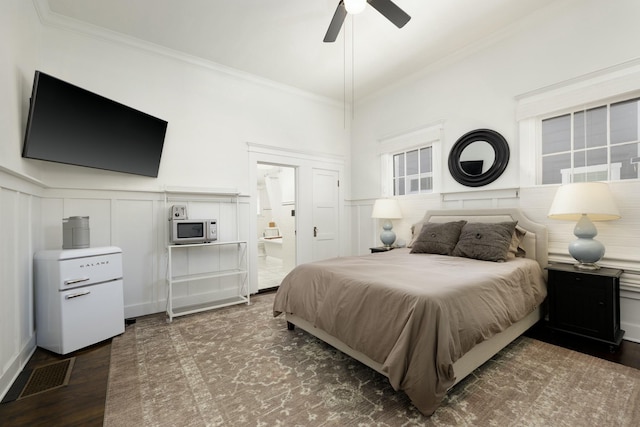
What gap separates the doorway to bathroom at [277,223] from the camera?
5047 mm

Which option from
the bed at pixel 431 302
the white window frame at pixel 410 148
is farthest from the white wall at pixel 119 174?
the bed at pixel 431 302

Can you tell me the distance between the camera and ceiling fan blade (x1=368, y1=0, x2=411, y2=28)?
2.27 meters

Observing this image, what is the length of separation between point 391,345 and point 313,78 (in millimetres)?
3842

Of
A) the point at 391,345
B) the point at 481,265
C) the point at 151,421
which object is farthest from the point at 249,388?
the point at 481,265

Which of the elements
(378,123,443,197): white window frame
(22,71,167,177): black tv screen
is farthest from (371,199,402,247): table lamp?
(22,71,167,177): black tv screen

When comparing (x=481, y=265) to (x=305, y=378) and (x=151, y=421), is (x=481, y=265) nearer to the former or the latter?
(x=305, y=378)

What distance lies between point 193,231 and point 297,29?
2.61 m

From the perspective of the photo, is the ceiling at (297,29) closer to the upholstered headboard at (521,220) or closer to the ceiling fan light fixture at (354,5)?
the ceiling fan light fixture at (354,5)

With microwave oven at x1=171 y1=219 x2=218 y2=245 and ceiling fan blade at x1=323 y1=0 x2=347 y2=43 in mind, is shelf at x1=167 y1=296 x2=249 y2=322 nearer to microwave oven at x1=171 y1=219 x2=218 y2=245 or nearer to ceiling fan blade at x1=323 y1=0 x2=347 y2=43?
microwave oven at x1=171 y1=219 x2=218 y2=245

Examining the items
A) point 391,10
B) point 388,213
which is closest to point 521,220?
point 388,213

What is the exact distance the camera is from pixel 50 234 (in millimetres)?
2764

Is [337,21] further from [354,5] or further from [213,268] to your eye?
[213,268]

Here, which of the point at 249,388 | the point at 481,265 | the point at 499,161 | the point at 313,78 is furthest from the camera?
the point at 313,78

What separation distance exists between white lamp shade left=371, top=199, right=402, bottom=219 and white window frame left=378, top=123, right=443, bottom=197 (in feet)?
0.94
